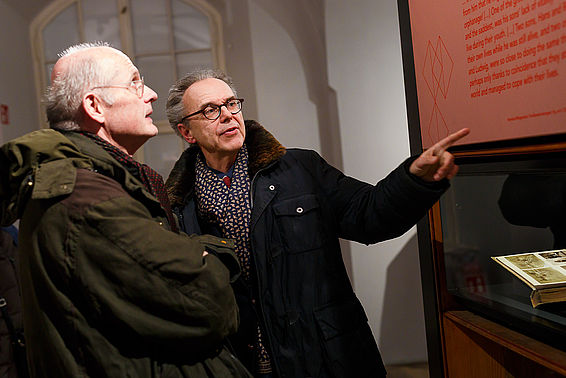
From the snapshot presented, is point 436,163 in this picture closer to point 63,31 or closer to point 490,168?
point 490,168

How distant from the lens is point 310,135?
3924 mm

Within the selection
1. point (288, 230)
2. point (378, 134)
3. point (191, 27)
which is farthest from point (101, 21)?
point (288, 230)

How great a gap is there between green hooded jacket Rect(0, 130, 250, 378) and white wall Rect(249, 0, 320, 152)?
109 inches

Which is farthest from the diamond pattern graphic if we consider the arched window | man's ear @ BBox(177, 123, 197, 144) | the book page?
the arched window

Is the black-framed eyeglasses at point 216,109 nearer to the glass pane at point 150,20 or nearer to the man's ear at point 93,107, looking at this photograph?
the man's ear at point 93,107

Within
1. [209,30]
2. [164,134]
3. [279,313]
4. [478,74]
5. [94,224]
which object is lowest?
[279,313]

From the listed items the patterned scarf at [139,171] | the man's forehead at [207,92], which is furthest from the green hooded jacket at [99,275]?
the man's forehead at [207,92]

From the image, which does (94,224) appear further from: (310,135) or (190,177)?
(310,135)

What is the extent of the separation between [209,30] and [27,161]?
334cm

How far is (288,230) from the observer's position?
166 cm

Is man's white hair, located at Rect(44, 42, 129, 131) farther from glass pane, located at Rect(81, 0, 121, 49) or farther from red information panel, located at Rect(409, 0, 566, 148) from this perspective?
glass pane, located at Rect(81, 0, 121, 49)

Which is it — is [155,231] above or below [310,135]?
below

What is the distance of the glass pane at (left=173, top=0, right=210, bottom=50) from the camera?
4.23 meters

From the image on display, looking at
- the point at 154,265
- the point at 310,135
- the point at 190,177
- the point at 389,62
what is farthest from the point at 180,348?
the point at 310,135
